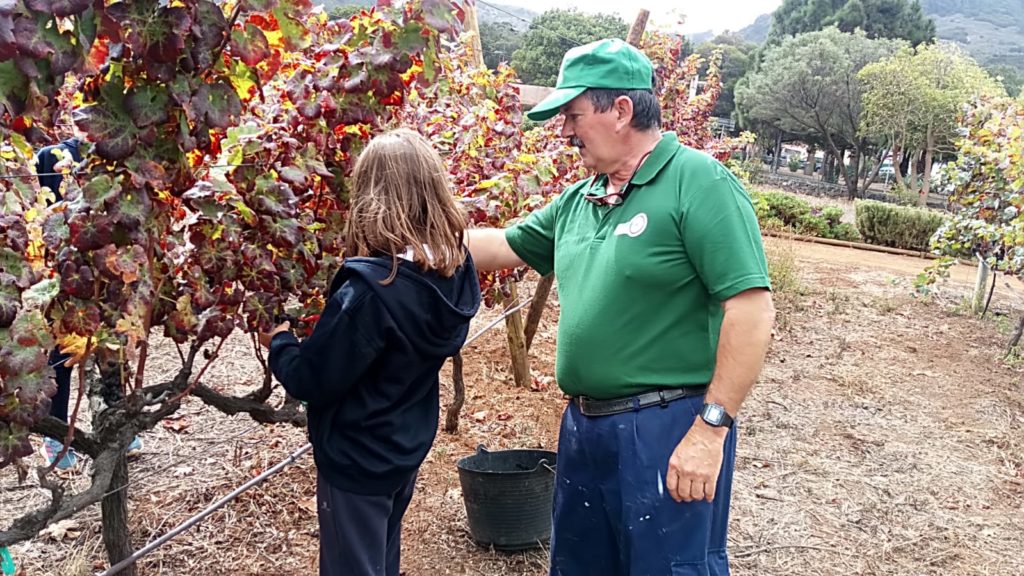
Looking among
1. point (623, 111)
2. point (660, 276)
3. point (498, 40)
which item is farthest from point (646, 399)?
point (498, 40)

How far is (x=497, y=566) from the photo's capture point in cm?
354

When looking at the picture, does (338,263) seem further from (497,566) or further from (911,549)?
(911,549)

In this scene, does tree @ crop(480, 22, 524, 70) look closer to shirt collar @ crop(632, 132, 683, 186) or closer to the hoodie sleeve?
shirt collar @ crop(632, 132, 683, 186)

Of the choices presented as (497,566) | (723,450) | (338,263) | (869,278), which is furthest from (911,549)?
(869,278)

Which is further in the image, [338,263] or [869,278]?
[869,278]

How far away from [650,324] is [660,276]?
0.14 metres

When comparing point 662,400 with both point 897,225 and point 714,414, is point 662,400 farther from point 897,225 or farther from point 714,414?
point 897,225

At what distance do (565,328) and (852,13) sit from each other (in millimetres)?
67734

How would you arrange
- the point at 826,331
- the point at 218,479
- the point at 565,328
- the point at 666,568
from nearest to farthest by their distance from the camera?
the point at 666,568
the point at 565,328
the point at 218,479
the point at 826,331

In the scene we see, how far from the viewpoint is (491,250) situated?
2.69 meters

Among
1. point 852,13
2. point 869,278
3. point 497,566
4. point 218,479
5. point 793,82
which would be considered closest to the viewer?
point 497,566

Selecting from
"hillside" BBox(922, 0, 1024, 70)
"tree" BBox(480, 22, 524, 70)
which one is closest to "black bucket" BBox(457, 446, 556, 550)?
"tree" BBox(480, 22, 524, 70)

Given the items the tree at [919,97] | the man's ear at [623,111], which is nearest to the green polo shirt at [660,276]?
the man's ear at [623,111]

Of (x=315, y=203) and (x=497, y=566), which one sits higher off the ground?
(x=315, y=203)
